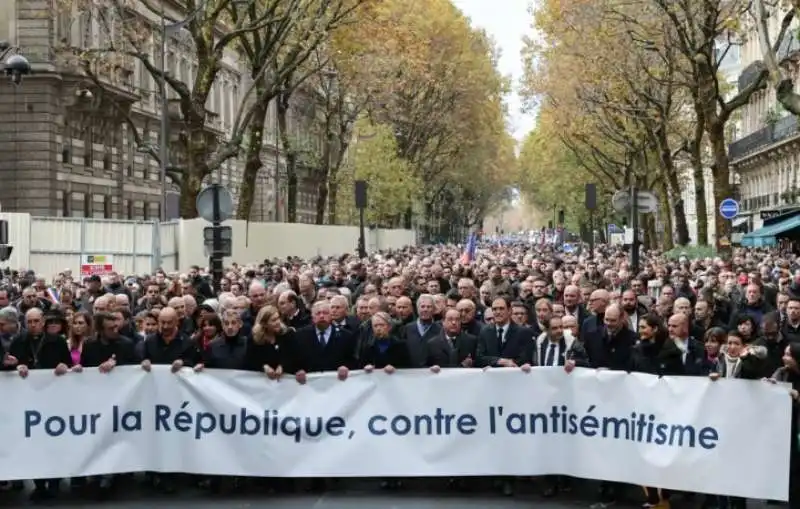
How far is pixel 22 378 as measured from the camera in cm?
1007

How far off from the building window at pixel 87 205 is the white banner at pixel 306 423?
36.5 meters

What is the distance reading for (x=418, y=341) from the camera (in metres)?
11.5

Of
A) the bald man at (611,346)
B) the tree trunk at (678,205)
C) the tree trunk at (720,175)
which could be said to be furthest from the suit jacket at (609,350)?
the tree trunk at (678,205)

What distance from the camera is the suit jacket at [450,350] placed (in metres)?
10.9

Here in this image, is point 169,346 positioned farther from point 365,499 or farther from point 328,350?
point 365,499

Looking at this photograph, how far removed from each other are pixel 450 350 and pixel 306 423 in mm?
1497

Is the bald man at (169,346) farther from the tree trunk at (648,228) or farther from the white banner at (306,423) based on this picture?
the tree trunk at (648,228)

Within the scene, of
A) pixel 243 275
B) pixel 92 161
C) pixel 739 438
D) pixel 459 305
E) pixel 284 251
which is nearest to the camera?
pixel 739 438

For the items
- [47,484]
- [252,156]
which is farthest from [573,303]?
[252,156]

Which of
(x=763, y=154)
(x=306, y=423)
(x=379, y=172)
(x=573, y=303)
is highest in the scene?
(x=763, y=154)

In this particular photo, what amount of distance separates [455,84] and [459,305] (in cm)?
4998

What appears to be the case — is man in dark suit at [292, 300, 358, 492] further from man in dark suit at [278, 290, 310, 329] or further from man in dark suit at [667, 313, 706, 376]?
man in dark suit at [667, 313, 706, 376]

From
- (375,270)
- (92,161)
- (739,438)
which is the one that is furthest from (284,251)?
(739,438)

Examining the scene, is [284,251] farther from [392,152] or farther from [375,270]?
[392,152]
